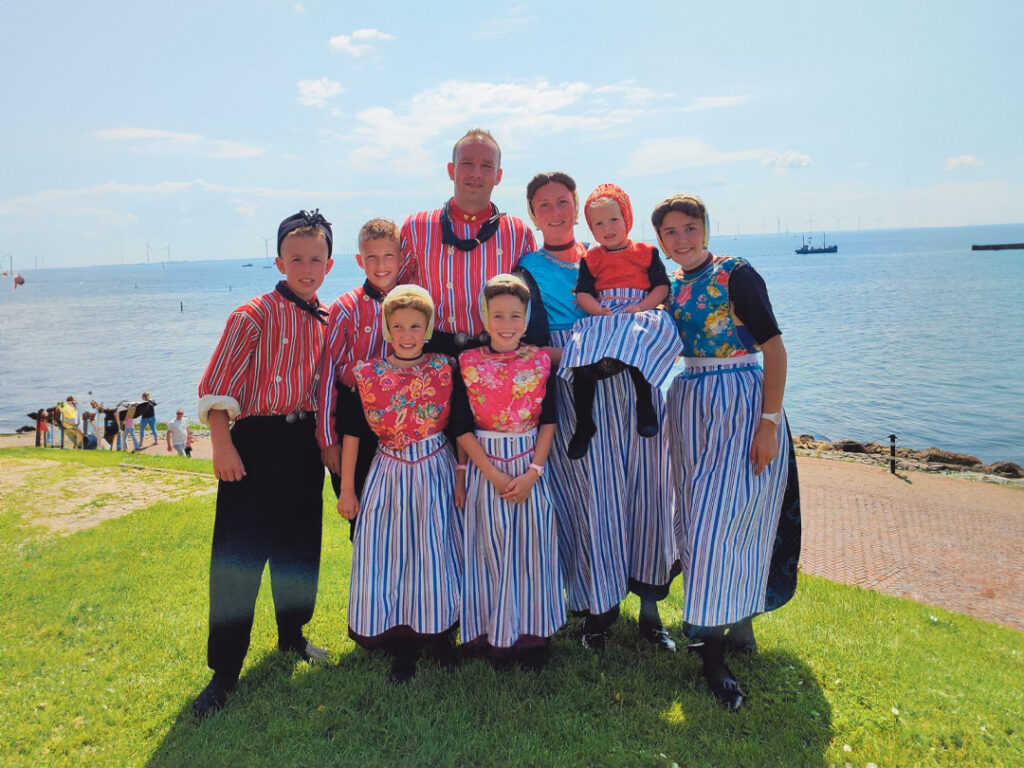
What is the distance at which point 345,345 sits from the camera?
4.07m

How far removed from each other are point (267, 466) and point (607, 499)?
78.6 inches

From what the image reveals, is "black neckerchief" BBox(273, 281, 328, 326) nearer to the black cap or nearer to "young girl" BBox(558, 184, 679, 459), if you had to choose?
the black cap

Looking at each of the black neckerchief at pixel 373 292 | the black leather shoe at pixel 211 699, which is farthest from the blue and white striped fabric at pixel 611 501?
the black leather shoe at pixel 211 699

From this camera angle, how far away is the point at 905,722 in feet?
12.9

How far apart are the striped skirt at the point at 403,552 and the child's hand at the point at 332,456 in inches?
13.1

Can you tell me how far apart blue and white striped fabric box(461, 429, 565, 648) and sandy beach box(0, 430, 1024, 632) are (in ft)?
27.8

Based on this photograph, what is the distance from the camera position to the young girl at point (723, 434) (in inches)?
148

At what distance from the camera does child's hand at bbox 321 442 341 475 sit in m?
4.04

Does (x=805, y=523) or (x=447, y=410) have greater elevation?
(x=447, y=410)

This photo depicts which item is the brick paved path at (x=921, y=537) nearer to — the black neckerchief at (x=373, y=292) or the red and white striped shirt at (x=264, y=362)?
the black neckerchief at (x=373, y=292)

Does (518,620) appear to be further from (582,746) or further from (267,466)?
(267,466)

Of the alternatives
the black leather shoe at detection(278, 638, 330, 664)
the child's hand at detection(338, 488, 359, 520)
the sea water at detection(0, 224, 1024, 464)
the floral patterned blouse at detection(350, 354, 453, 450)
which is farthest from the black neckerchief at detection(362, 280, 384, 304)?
the sea water at detection(0, 224, 1024, 464)

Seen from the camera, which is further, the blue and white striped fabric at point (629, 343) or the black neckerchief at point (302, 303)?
the black neckerchief at point (302, 303)

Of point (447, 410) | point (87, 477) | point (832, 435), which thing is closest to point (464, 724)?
point (447, 410)
